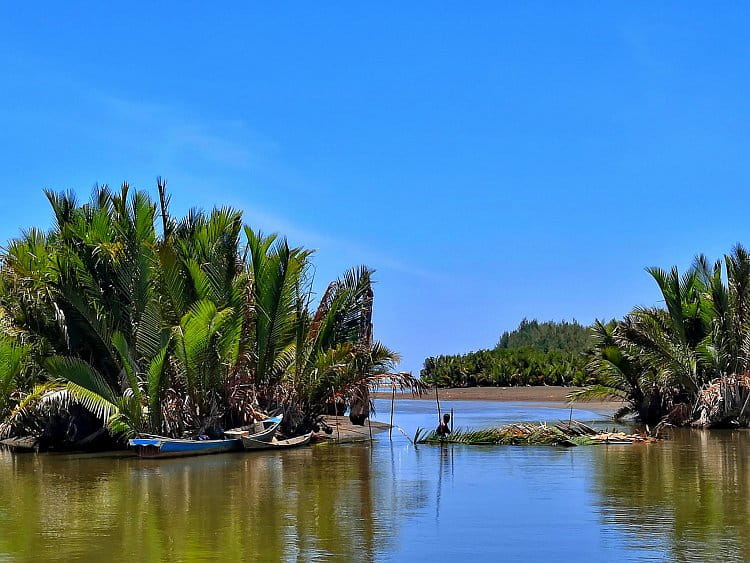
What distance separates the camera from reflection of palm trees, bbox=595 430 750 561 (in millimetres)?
11711

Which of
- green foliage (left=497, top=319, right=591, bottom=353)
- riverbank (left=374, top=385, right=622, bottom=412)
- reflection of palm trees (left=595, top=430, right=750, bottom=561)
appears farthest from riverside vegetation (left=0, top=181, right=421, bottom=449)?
green foliage (left=497, top=319, right=591, bottom=353)

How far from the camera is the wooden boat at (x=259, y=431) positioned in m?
24.8

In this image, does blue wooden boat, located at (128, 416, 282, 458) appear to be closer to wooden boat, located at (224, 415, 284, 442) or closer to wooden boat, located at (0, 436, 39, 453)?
wooden boat, located at (224, 415, 284, 442)

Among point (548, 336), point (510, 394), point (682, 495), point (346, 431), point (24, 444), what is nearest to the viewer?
point (682, 495)

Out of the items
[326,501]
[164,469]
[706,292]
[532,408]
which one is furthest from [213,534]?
[532,408]

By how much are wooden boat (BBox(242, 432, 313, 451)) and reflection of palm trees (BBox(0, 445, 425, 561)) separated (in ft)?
5.63

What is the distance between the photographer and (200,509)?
1488cm

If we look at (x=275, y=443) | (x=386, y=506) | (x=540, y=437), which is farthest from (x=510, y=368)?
(x=386, y=506)

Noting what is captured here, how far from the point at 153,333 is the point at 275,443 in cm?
436

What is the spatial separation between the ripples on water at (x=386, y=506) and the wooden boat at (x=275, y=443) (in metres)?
0.75

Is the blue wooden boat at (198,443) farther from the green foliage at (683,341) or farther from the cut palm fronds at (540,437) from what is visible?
the green foliage at (683,341)

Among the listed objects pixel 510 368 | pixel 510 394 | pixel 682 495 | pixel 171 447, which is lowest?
pixel 682 495

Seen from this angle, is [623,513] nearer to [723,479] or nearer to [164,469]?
[723,479]

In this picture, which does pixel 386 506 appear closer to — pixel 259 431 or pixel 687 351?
pixel 259 431
